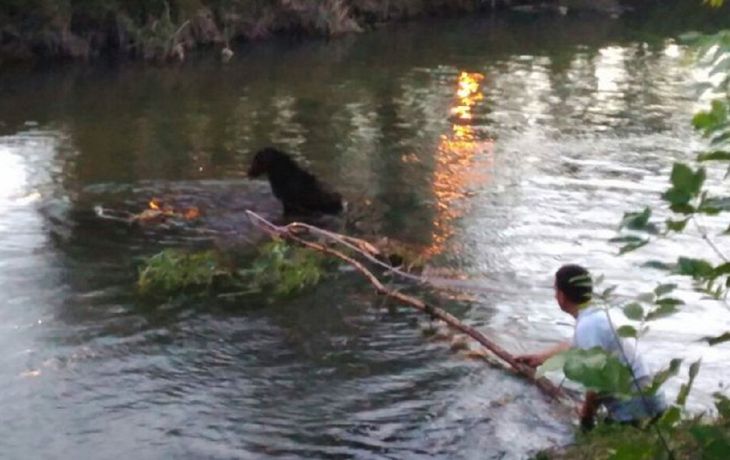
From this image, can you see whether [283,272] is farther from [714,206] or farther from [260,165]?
[714,206]

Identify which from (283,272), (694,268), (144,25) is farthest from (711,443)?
(144,25)

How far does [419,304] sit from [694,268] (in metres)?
6.78

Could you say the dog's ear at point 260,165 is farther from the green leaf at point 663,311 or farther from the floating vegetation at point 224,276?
the green leaf at point 663,311

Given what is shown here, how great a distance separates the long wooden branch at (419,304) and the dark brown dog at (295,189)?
499mm

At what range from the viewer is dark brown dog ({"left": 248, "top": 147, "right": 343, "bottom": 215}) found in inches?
560

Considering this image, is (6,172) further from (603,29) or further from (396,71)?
(603,29)

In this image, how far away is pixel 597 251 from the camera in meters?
12.9

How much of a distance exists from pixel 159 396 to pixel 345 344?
75.2 inches

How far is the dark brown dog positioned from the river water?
0.54m

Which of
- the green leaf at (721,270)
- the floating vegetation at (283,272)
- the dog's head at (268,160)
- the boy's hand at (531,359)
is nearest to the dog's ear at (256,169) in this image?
the dog's head at (268,160)

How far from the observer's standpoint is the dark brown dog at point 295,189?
46.6ft

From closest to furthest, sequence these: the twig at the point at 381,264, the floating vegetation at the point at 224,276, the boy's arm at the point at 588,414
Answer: the boy's arm at the point at 588,414 < the floating vegetation at the point at 224,276 < the twig at the point at 381,264

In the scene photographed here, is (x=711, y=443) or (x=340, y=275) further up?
(x=711, y=443)

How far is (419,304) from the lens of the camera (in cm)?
1025
